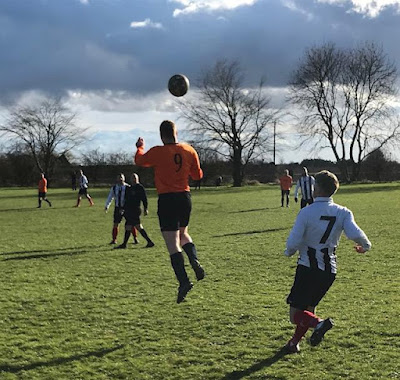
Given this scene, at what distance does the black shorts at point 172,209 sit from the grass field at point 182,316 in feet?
3.98

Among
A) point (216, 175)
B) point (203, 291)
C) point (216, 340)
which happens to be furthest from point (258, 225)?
point (216, 175)

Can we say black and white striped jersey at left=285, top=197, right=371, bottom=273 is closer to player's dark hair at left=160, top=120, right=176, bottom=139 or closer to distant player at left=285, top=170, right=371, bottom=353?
distant player at left=285, top=170, right=371, bottom=353

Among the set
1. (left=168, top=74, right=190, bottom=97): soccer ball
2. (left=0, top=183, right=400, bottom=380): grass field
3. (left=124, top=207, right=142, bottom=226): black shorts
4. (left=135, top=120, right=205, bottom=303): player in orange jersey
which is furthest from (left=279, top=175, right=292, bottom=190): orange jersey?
(left=135, top=120, right=205, bottom=303): player in orange jersey

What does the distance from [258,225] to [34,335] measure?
12646mm

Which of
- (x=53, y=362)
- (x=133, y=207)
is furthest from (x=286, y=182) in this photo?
(x=53, y=362)

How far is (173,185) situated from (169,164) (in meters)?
0.25

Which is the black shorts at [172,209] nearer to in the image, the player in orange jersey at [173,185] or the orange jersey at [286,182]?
the player in orange jersey at [173,185]

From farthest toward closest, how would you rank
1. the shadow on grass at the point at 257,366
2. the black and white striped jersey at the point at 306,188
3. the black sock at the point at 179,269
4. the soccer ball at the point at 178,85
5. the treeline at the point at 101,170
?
the treeline at the point at 101,170, the black and white striped jersey at the point at 306,188, the soccer ball at the point at 178,85, the black sock at the point at 179,269, the shadow on grass at the point at 257,366

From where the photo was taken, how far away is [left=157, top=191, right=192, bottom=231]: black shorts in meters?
5.80

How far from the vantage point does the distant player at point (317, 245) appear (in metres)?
4.65

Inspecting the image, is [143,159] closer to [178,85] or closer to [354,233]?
[178,85]

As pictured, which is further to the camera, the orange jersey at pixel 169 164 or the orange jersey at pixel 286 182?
the orange jersey at pixel 286 182

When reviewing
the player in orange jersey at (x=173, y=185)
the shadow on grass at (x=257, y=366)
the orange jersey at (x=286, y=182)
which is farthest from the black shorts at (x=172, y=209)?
the orange jersey at (x=286, y=182)

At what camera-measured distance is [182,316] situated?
21.0 ft
